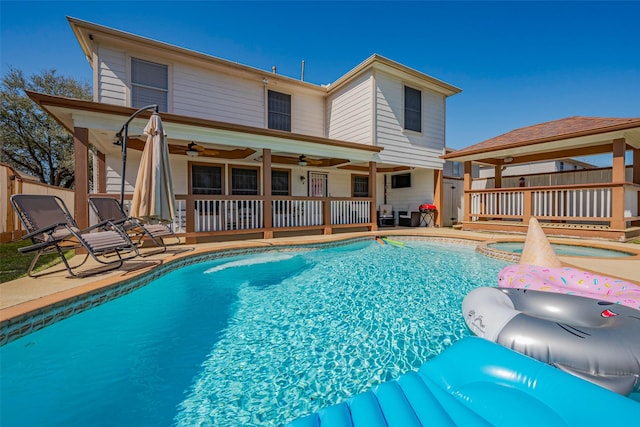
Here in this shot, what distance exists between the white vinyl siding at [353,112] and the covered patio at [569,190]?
3.64 meters

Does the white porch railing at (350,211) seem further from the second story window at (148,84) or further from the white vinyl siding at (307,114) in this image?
the second story window at (148,84)

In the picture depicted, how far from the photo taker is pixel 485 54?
12.9 metres

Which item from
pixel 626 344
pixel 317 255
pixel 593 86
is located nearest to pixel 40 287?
pixel 317 255

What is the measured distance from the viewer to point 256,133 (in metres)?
7.22

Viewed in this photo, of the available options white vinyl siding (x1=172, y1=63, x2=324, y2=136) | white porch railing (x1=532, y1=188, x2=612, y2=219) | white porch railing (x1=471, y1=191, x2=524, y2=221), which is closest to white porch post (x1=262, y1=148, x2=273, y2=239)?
white vinyl siding (x1=172, y1=63, x2=324, y2=136)

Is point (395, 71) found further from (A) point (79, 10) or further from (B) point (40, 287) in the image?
(B) point (40, 287)

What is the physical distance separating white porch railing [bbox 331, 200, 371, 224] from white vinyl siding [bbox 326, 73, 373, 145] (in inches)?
89.3

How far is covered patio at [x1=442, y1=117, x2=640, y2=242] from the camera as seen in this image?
7.13 metres

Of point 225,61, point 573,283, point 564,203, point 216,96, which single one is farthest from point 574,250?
point 225,61

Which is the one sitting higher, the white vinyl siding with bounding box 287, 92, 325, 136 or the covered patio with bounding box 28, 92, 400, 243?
the white vinyl siding with bounding box 287, 92, 325, 136

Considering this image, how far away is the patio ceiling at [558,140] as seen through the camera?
7082 millimetres

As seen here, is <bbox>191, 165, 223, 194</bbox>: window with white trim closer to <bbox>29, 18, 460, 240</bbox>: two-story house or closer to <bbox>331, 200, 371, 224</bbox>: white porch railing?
<bbox>29, 18, 460, 240</bbox>: two-story house

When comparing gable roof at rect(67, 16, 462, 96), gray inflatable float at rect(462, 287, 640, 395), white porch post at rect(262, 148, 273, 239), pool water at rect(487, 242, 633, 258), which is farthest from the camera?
white porch post at rect(262, 148, 273, 239)

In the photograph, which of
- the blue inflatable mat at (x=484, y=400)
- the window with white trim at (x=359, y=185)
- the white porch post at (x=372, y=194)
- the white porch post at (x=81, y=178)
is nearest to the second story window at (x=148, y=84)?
the white porch post at (x=81, y=178)
